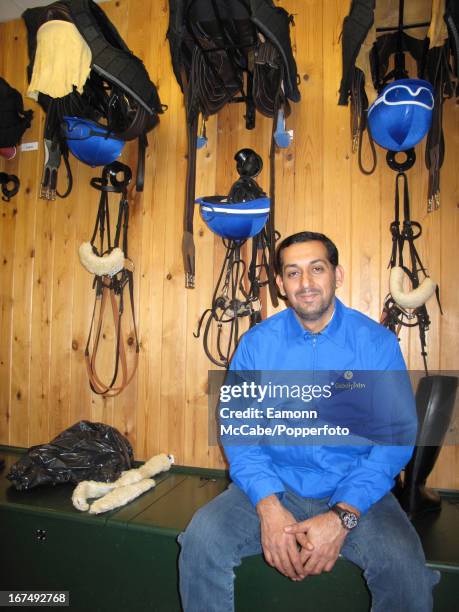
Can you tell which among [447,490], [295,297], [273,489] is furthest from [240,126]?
[447,490]

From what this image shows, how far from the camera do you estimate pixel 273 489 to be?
1.30 meters

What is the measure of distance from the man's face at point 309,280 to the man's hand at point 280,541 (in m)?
0.69

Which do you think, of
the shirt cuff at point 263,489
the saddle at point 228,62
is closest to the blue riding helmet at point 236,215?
the saddle at point 228,62

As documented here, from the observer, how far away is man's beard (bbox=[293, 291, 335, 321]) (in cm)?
145

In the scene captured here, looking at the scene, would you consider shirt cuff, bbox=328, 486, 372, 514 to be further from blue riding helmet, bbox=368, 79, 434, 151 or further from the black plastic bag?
blue riding helmet, bbox=368, 79, 434, 151

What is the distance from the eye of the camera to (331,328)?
149 cm

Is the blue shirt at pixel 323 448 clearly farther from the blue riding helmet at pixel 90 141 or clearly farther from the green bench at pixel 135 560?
the blue riding helmet at pixel 90 141

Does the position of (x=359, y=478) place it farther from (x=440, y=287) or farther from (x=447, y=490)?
(x=440, y=287)

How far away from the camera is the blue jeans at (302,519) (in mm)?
1092

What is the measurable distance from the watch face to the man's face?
670 millimetres

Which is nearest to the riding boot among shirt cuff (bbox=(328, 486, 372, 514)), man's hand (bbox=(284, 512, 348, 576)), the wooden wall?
the wooden wall

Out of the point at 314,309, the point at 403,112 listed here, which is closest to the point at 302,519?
the point at 314,309

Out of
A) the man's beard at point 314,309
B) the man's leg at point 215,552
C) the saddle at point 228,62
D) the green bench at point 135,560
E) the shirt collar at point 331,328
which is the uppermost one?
the saddle at point 228,62

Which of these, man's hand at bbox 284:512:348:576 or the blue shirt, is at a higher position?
the blue shirt
